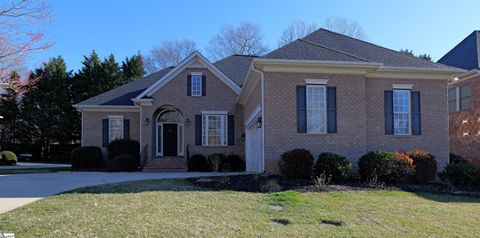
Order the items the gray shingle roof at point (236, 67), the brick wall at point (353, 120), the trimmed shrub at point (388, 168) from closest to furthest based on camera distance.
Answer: the trimmed shrub at point (388, 168), the brick wall at point (353, 120), the gray shingle roof at point (236, 67)

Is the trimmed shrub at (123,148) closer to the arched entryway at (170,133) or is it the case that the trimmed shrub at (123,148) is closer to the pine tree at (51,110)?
the arched entryway at (170,133)

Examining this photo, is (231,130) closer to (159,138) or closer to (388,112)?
(159,138)

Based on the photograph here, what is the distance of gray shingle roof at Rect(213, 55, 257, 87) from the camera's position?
2412cm

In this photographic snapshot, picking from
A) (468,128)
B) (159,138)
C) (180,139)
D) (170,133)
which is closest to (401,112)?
(468,128)

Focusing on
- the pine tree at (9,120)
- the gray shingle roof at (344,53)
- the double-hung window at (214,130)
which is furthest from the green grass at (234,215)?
the pine tree at (9,120)

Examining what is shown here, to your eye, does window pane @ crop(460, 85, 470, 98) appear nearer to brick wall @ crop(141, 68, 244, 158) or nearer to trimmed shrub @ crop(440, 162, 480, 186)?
trimmed shrub @ crop(440, 162, 480, 186)

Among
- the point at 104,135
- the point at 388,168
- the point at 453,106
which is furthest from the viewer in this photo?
the point at 104,135

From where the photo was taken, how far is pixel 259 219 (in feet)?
25.1

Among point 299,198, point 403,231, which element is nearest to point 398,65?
point 299,198

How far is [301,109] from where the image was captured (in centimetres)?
1445

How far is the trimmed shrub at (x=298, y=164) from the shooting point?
12984mm

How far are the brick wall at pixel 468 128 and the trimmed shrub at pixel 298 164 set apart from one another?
11.0m

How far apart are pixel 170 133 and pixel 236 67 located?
594 cm

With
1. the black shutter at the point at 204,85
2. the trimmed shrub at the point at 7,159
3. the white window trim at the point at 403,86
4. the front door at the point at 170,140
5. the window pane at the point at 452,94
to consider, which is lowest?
the trimmed shrub at the point at 7,159
